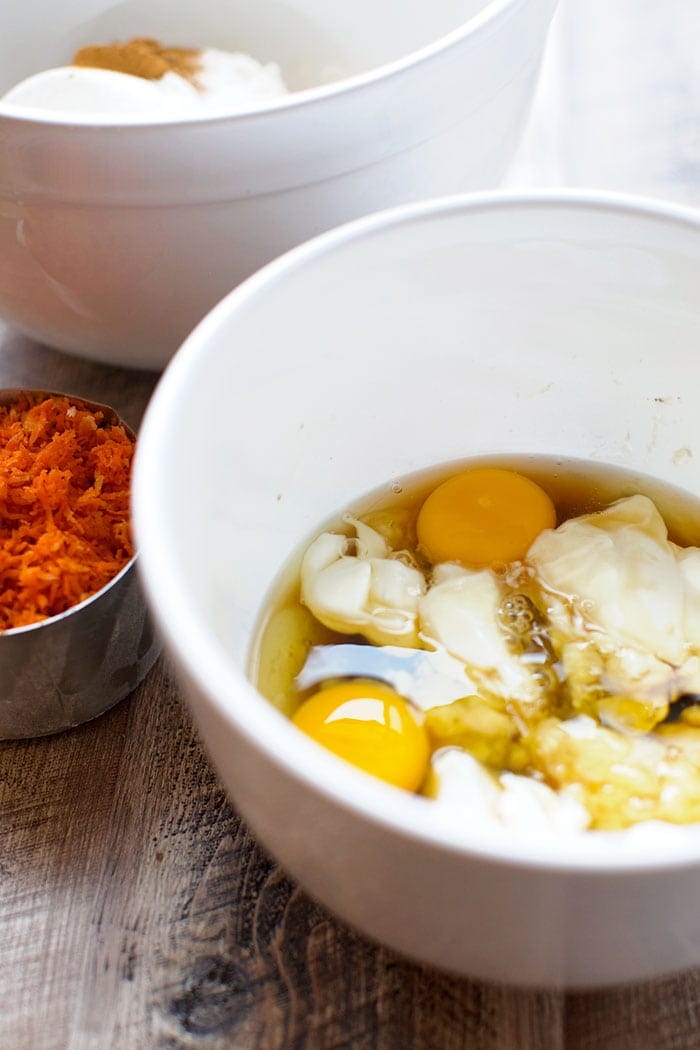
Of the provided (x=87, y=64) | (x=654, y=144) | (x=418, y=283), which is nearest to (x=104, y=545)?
(x=418, y=283)

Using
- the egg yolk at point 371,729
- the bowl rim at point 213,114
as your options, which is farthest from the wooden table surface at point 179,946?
the bowl rim at point 213,114

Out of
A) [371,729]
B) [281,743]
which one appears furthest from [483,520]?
[281,743]

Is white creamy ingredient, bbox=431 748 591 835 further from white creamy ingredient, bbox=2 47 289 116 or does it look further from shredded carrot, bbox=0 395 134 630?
white creamy ingredient, bbox=2 47 289 116

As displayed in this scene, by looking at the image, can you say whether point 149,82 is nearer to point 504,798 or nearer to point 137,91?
point 137,91

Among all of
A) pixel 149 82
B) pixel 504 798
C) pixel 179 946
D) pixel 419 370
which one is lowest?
pixel 179 946

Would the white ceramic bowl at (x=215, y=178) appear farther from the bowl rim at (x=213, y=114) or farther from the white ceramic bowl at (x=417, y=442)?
the white ceramic bowl at (x=417, y=442)
